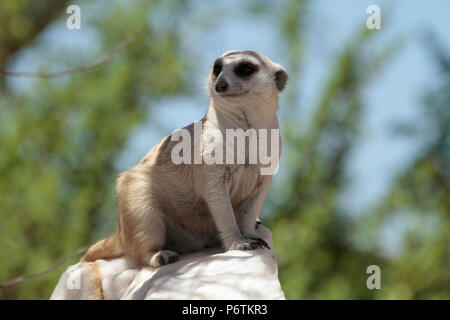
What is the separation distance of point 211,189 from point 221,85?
2.68 feet

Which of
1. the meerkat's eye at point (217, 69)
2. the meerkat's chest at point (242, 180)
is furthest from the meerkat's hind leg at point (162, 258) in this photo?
the meerkat's eye at point (217, 69)

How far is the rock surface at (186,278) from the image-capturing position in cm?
351

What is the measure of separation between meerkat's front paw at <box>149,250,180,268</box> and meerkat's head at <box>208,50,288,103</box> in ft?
4.31

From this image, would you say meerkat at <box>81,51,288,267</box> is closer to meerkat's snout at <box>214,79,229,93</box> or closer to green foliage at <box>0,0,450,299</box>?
meerkat's snout at <box>214,79,229,93</box>

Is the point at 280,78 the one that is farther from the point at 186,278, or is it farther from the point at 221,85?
the point at 186,278

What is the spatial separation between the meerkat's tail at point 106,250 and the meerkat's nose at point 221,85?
Answer: 164 cm

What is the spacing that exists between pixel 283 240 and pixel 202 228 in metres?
7.12

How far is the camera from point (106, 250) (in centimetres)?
482

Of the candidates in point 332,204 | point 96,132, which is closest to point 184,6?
point 96,132

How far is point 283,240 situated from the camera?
11.5 meters

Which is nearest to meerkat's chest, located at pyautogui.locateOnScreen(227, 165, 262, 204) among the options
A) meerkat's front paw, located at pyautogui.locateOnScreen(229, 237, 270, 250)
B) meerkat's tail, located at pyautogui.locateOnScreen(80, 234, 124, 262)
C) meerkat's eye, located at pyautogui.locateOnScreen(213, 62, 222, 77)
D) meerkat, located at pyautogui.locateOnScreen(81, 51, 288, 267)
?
meerkat, located at pyautogui.locateOnScreen(81, 51, 288, 267)

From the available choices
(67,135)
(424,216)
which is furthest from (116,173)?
(424,216)

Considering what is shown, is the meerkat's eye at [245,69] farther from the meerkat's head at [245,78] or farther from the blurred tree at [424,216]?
the blurred tree at [424,216]
